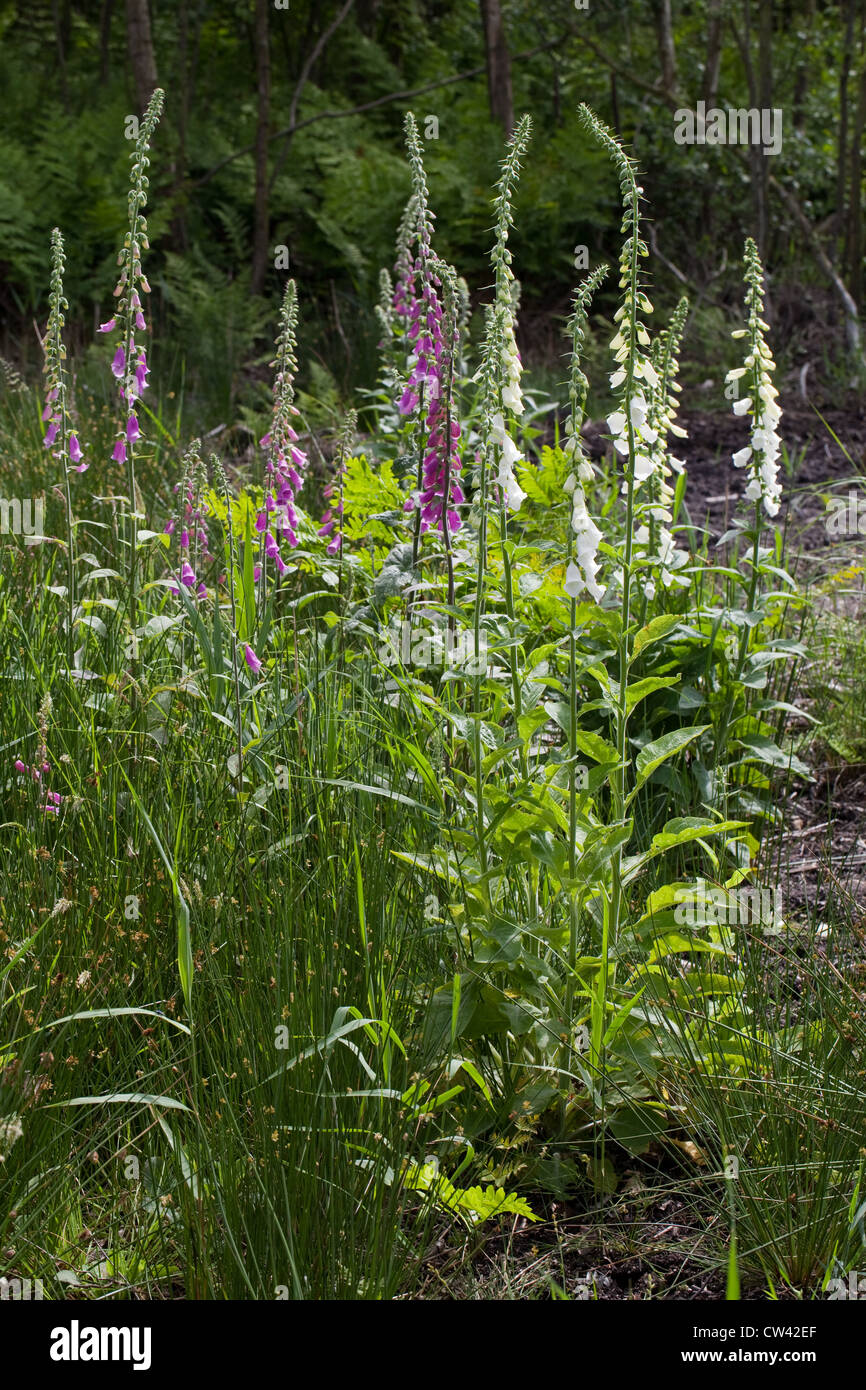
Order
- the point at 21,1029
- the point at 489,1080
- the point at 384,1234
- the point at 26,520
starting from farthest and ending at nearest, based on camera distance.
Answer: the point at 26,520 < the point at 489,1080 < the point at 21,1029 < the point at 384,1234

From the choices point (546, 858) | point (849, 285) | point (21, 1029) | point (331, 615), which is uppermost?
point (849, 285)

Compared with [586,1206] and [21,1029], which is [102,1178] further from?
[586,1206]

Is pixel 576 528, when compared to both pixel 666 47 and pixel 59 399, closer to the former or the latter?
pixel 59 399

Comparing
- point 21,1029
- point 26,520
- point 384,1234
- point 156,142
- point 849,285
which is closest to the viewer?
point 384,1234

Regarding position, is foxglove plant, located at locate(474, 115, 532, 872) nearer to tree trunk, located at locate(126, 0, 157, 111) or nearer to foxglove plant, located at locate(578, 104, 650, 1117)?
foxglove plant, located at locate(578, 104, 650, 1117)

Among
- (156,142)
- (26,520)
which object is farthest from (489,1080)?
(156,142)

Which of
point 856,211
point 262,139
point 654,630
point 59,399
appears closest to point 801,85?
point 856,211

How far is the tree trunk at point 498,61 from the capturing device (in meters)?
8.22

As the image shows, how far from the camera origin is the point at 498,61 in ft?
27.1

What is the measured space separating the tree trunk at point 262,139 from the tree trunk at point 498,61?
1490mm

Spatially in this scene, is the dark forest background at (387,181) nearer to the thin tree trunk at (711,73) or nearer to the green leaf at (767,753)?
the thin tree trunk at (711,73)

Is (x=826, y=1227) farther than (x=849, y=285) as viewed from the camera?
No

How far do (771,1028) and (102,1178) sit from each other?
122 centimetres
